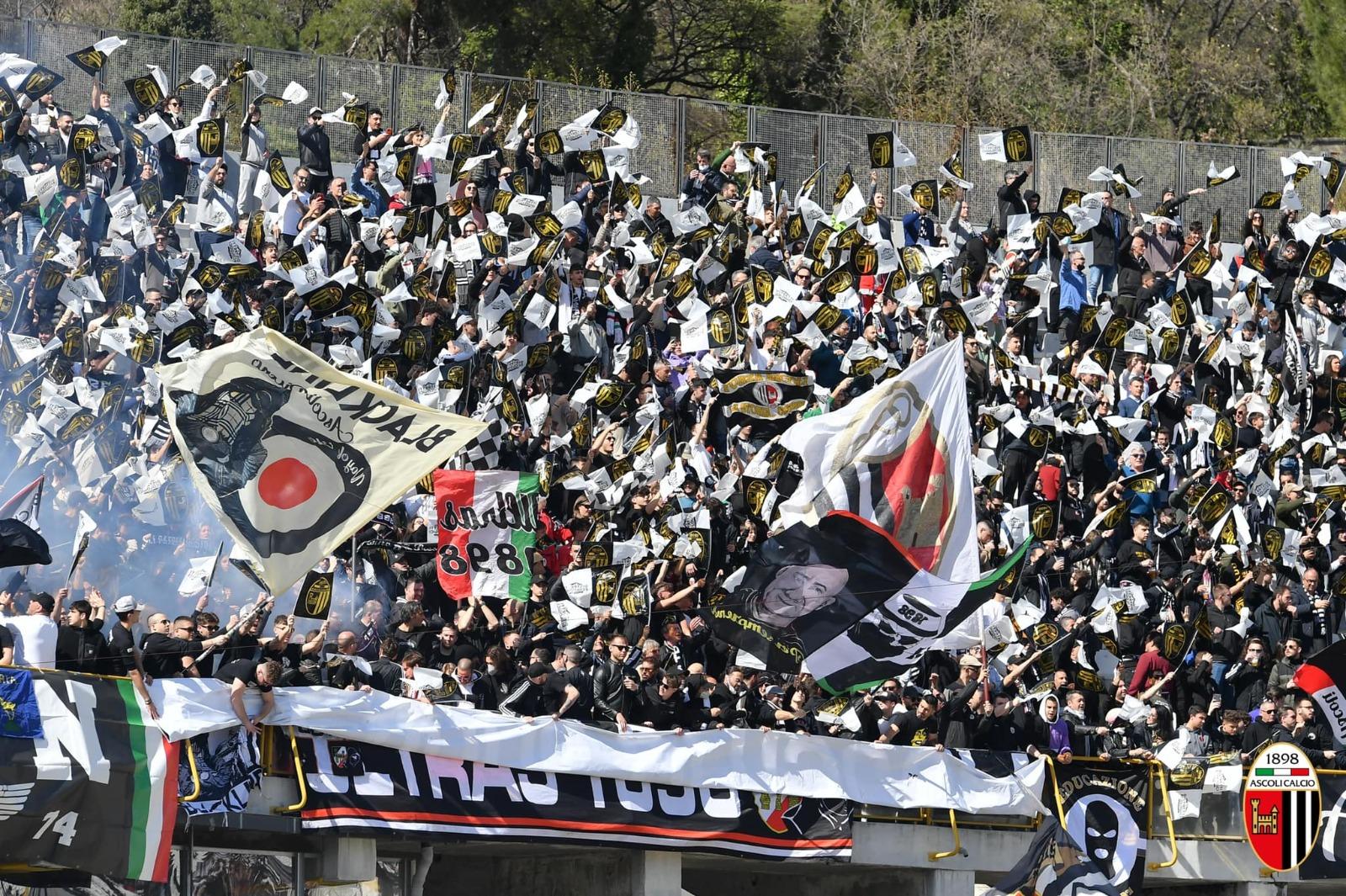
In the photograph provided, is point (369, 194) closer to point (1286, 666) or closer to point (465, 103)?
Result: point (465, 103)

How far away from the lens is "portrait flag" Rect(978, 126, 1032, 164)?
29078 millimetres

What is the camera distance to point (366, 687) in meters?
17.6

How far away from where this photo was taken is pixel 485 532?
2014 cm

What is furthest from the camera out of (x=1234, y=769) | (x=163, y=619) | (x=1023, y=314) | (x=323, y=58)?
(x=323, y=58)

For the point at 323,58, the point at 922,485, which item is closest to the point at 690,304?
the point at 922,485

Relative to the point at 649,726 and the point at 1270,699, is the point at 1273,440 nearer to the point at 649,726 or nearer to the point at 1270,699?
the point at 1270,699

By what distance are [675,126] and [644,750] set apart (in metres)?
15.9

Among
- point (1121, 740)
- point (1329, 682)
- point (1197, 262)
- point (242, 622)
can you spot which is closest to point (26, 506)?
point (242, 622)

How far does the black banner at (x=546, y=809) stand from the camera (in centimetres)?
1764

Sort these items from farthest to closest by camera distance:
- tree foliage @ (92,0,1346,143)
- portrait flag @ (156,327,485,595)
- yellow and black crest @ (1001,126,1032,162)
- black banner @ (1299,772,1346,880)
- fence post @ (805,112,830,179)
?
tree foliage @ (92,0,1346,143)
fence post @ (805,112,830,179)
yellow and black crest @ (1001,126,1032,162)
black banner @ (1299,772,1346,880)
portrait flag @ (156,327,485,595)

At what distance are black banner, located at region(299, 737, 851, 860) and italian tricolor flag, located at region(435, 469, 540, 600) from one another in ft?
6.34

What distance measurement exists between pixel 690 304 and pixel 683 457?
267cm

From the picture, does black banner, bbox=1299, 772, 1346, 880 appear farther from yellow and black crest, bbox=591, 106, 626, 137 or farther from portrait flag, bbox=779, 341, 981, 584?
yellow and black crest, bbox=591, 106, 626, 137

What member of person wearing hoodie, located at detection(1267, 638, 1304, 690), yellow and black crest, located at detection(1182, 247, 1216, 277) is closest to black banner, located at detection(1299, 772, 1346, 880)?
person wearing hoodie, located at detection(1267, 638, 1304, 690)
